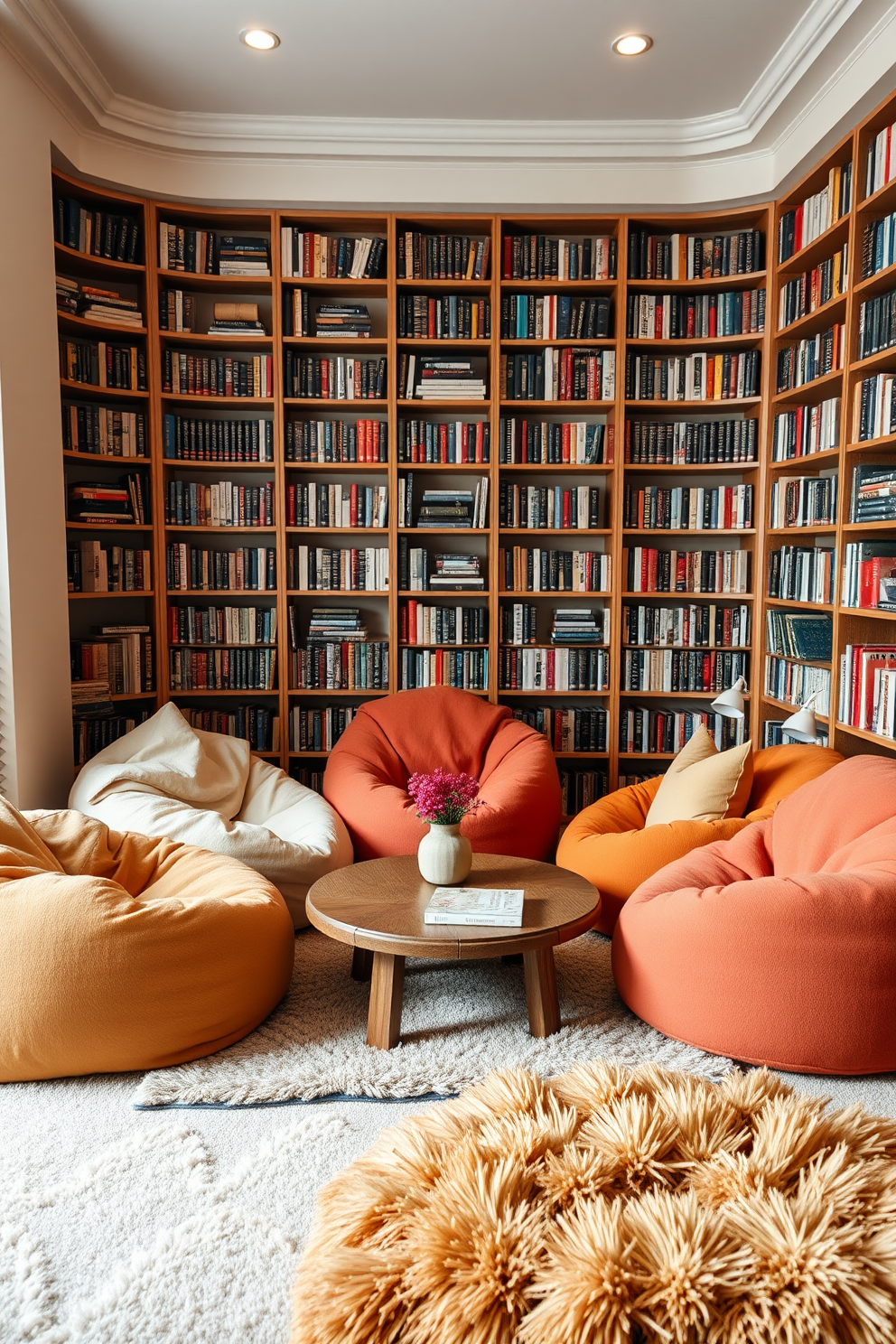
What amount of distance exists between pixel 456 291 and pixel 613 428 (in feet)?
3.13

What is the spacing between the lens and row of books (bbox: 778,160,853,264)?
3.35 metres

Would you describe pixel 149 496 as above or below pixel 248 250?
below

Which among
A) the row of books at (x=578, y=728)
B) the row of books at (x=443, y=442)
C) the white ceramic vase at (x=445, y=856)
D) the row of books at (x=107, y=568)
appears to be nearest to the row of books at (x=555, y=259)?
the row of books at (x=443, y=442)

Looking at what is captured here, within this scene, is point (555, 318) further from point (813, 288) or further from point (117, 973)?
point (117, 973)

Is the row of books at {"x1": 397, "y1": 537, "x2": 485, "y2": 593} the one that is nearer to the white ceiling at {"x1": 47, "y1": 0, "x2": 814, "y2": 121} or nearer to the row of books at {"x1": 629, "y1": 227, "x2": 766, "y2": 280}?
the row of books at {"x1": 629, "y1": 227, "x2": 766, "y2": 280}

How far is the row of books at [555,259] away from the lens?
4.14 metres

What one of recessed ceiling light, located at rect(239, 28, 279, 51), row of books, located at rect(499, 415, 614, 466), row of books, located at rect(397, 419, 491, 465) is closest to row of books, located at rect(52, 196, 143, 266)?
recessed ceiling light, located at rect(239, 28, 279, 51)

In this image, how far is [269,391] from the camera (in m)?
4.21

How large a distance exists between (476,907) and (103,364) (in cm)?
291

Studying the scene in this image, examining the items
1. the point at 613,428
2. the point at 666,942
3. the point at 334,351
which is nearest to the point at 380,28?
the point at 334,351

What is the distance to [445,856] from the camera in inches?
103

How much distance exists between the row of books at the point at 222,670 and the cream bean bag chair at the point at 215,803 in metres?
0.54

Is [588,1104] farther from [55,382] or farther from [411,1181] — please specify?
[55,382]

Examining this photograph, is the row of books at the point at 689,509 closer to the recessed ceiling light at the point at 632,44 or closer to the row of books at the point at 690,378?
the row of books at the point at 690,378
